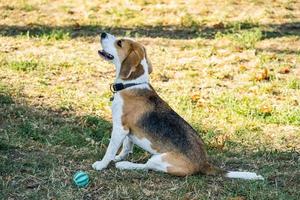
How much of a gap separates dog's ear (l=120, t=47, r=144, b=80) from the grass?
91 cm

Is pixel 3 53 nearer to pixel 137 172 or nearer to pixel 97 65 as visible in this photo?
pixel 97 65

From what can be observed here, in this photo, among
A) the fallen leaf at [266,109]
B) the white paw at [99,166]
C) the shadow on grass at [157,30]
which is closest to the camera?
the white paw at [99,166]

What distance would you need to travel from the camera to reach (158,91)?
822 centimetres

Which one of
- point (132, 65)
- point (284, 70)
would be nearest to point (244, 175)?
point (132, 65)

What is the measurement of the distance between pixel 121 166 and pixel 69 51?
187 inches

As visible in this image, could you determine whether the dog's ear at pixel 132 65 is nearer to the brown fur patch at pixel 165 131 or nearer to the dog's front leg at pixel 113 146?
the brown fur patch at pixel 165 131

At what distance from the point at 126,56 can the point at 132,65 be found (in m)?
0.12

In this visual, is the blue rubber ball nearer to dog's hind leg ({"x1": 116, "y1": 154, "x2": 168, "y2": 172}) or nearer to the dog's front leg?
the dog's front leg

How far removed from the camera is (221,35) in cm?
1132

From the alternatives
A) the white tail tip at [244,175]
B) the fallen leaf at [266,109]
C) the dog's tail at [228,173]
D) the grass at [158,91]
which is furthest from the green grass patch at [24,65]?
the white tail tip at [244,175]

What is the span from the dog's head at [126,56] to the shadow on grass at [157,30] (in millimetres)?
5288

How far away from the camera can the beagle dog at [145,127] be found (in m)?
5.44

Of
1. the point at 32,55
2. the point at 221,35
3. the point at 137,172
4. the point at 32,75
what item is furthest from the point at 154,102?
the point at 221,35

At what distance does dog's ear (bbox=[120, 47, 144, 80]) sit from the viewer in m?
5.72
